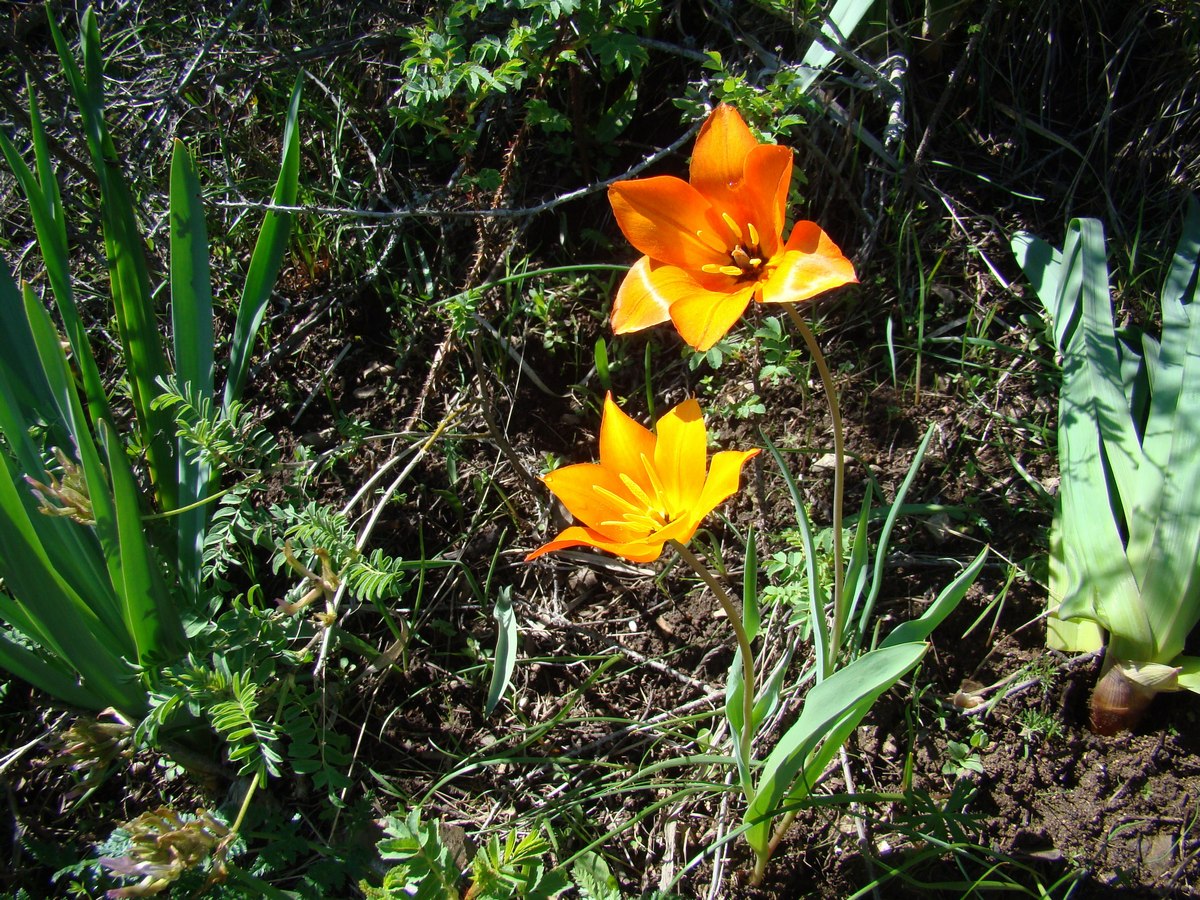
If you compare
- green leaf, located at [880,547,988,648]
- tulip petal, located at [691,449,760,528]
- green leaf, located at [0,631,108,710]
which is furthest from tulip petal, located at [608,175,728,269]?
green leaf, located at [0,631,108,710]

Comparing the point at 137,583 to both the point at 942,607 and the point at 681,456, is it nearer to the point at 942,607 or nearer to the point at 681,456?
the point at 681,456

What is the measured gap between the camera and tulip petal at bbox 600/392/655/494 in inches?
58.6

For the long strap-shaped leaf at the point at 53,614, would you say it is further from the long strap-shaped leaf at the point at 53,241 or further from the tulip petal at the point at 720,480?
the tulip petal at the point at 720,480

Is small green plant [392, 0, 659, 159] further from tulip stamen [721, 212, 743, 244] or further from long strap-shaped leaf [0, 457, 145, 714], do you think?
long strap-shaped leaf [0, 457, 145, 714]

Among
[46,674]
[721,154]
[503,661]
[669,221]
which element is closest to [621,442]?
[669,221]

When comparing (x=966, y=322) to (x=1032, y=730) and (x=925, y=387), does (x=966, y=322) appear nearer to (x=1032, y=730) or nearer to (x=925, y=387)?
(x=925, y=387)

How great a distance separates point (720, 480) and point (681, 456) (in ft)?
0.60

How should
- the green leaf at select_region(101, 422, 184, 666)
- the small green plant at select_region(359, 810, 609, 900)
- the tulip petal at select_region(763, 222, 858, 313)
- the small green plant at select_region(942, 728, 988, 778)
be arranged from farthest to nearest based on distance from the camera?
the small green plant at select_region(942, 728, 988, 778), the green leaf at select_region(101, 422, 184, 666), the small green plant at select_region(359, 810, 609, 900), the tulip petal at select_region(763, 222, 858, 313)

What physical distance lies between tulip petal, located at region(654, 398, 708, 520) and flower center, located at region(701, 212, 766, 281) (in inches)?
9.6

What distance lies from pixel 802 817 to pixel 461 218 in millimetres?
1740

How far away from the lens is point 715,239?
1496 mm

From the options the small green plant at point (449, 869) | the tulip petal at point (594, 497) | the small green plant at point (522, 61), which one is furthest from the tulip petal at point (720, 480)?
the small green plant at point (522, 61)

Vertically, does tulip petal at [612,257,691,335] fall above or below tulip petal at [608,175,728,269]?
below

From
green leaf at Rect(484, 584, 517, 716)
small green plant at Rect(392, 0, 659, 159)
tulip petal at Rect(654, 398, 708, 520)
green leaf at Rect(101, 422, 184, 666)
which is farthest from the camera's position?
small green plant at Rect(392, 0, 659, 159)
